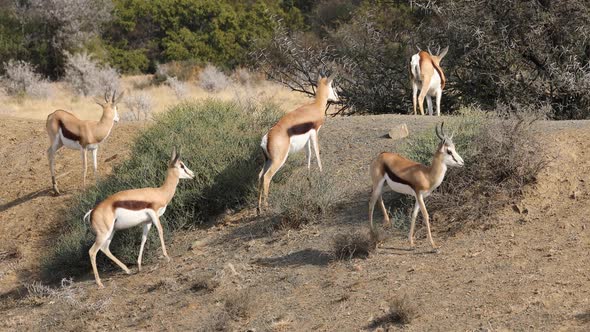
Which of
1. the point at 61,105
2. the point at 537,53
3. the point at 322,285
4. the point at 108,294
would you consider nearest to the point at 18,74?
the point at 61,105

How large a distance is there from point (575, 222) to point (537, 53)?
273 inches

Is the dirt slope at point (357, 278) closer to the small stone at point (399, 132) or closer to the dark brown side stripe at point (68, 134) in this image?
the small stone at point (399, 132)

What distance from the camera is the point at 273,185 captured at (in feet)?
41.9

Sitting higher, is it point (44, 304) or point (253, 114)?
point (253, 114)

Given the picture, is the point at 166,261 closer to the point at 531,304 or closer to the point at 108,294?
the point at 108,294

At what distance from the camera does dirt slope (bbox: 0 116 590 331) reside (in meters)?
8.68

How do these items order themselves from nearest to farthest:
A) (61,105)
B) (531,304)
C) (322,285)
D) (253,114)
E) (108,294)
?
(531,304) < (322,285) < (108,294) < (253,114) < (61,105)

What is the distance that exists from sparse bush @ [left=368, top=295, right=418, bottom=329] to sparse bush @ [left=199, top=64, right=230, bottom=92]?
67.7 feet

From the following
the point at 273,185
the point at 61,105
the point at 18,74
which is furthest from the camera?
the point at 18,74

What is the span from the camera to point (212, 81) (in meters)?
29.6

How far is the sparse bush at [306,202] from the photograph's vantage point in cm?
1131

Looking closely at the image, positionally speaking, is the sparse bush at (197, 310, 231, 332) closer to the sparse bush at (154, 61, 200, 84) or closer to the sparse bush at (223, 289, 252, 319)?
the sparse bush at (223, 289, 252, 319)

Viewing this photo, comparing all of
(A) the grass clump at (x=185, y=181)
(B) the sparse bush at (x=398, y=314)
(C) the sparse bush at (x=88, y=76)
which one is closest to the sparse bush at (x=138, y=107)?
(C) the sparse bush at (x=88, y=76)

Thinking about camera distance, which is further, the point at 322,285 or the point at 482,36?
the point at 482,36
